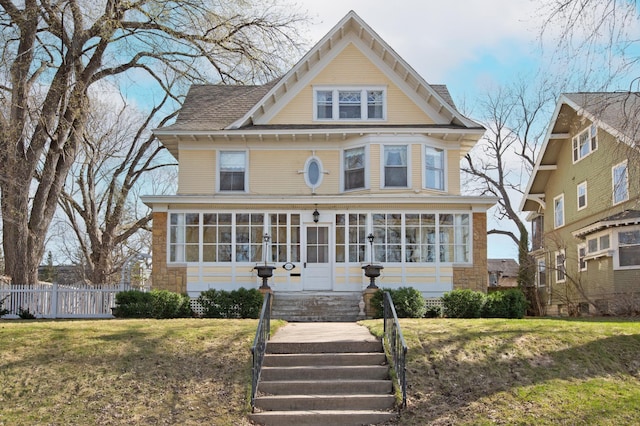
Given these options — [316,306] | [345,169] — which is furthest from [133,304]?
[345,169]

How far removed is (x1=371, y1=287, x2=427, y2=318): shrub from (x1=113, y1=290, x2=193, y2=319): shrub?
5609 millimetres

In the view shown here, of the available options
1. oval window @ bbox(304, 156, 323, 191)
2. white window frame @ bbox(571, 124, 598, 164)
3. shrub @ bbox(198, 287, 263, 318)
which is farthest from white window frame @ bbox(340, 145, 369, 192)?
white window frame @ bbox(571, 124, 598, 164)

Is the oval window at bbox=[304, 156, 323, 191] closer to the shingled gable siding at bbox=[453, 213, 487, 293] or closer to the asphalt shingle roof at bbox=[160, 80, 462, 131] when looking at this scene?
the asphalt shingle roof at bbox=[160, 80, 462, 131]

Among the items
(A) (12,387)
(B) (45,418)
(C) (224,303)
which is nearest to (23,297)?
(C) (224,303)

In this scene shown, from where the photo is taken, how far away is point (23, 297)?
2331cm

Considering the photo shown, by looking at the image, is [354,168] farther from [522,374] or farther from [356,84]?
[522,374]

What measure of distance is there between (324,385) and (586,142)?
2084 cm

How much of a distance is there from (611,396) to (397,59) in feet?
51.4

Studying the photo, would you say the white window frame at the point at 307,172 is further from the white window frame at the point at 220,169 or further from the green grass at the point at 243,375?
the green grass at the point at 243,375

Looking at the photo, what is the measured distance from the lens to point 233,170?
26.6 m

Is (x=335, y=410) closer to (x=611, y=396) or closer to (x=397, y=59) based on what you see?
(x=611, y=396)

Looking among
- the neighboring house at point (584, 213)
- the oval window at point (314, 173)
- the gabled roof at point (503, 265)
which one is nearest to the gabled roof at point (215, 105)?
the oval window at point (314, 173)

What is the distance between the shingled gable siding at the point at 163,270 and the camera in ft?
82.3

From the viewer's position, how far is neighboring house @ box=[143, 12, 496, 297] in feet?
82.5
